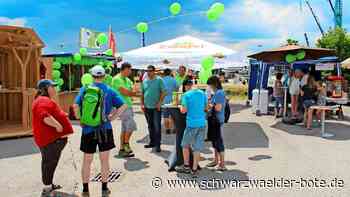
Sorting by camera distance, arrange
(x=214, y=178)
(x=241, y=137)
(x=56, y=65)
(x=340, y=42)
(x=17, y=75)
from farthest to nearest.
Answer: (x=340, y=42), (x=56, y=65), (x=17, y=75), (x=241, y=137), (x=214, y=178)

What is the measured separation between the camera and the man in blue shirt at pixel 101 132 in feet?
14.8

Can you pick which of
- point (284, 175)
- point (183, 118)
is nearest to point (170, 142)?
point (183, 118)

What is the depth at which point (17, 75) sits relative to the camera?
10.7 m

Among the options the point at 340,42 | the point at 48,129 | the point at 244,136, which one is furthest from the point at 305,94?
the point at 340,42

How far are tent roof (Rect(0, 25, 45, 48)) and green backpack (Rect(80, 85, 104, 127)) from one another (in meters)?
5.18

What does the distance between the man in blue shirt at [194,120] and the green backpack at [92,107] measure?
1458 mm

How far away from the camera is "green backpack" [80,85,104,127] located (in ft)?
14.5

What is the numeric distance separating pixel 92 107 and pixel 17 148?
13.6ft

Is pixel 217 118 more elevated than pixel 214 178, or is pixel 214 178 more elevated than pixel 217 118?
pixel 217 118

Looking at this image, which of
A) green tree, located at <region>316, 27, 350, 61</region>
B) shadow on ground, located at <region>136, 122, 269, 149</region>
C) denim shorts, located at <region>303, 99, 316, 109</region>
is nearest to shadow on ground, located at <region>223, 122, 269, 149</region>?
shadow on ground, located at <region>136, 122, 269, 149</region>

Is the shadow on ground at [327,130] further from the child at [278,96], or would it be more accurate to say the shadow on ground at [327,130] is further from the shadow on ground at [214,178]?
the shadow on ground at [214,178]

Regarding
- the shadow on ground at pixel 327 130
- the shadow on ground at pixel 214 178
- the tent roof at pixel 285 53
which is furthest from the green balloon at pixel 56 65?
the shadow on ground at pixel 214 178

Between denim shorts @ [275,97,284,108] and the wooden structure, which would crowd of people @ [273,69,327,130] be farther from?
the wooden structure

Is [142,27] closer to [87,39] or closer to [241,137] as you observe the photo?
[241,137]
